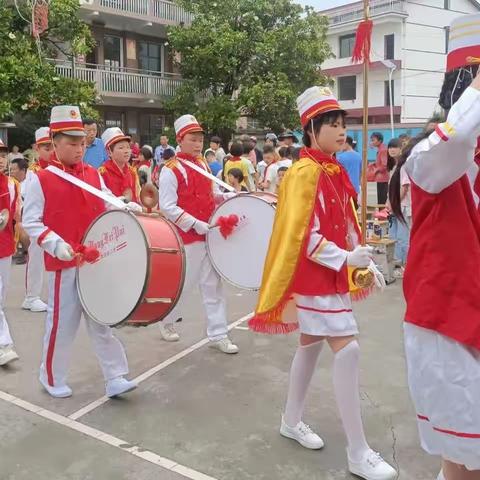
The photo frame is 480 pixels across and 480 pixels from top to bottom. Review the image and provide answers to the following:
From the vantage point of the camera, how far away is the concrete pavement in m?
3.21

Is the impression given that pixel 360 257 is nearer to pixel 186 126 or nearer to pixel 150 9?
pixel 186 126

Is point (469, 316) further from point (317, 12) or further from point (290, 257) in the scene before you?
point (317, 12)

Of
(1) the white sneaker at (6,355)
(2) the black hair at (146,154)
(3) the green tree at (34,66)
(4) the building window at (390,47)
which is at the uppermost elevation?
A: (4) the building window at (390,47)

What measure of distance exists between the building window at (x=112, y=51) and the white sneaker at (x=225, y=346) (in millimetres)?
19714

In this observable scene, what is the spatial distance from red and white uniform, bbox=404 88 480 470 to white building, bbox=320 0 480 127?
33.0 metres

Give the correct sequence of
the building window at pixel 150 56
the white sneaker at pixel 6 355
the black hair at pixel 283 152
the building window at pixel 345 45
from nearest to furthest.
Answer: the white sneaker at pixel 6 355 → the black hair at pixel 283 152 → the building window at pixel 150 56 → the building window at pixel 345 45

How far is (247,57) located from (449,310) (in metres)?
20.4

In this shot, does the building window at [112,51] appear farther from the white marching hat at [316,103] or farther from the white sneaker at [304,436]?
the white sneaker at [304,436]

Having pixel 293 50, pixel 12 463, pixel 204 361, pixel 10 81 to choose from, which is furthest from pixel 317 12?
pixel 12 463

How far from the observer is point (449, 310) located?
6.39ft

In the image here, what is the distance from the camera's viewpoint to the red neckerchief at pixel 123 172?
20.0 ft

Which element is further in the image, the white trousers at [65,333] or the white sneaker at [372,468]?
the white trousers at [65,333]

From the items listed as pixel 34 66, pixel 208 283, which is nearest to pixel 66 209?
pixel 208 283

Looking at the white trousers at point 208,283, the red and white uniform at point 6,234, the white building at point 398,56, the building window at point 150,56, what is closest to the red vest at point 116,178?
the red and white uniform at point 6,234
